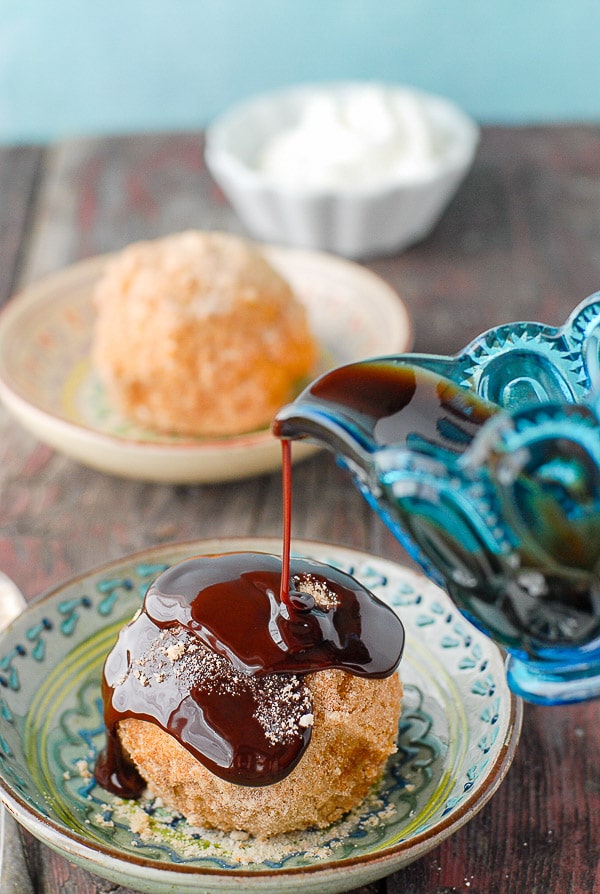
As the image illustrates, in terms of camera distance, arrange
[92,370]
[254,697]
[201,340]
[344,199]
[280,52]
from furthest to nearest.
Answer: [280,52] < [344,199] < [92,370] < [201,340] < [254,697]

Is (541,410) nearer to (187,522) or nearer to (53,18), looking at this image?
(187,522)

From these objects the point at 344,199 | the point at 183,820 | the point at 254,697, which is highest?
the point at 254,697

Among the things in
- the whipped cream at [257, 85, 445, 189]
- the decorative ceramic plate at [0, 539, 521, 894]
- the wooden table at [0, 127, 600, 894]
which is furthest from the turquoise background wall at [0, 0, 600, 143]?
the decorative ceramic plate at [0, 539, 521, 894]

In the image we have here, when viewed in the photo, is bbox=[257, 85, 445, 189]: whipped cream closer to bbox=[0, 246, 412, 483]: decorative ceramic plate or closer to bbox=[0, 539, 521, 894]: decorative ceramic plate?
bbox=[0, 246, 412, 483]: decorative ceramic plate

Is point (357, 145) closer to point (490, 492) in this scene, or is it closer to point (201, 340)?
point (201, 340)

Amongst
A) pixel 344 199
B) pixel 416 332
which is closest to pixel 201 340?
pixel 416 332

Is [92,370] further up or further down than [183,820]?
further down
